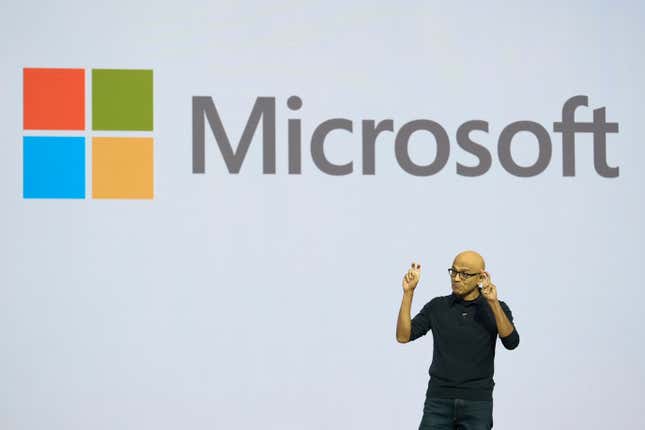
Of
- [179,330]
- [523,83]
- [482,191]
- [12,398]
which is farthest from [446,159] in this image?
[12,398]

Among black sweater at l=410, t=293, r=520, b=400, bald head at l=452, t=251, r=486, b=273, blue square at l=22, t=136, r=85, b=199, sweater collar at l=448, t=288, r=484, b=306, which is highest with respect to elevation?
blue square at l=22, t=136, r=85, b=199

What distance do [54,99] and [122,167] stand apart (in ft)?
1.71

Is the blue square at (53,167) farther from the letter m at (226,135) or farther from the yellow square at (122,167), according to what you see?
the letter m at (226,135)

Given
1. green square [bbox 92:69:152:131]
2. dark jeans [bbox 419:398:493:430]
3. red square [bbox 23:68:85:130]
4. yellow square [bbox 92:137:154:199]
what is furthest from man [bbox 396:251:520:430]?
red square [bbox 23:68:85:130]

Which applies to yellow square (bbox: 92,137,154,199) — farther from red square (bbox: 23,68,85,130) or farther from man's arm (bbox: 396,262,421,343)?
man's arm (bbox: 396,262,421,343)

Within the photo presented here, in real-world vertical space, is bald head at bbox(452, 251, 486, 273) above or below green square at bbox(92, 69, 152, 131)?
below

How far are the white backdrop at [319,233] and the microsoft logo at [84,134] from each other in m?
0.06

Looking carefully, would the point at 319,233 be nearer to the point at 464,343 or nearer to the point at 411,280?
the point at 411,280

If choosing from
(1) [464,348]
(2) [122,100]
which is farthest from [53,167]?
(1) [464,348]

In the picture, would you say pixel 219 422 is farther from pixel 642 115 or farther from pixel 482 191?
pixel 642 115

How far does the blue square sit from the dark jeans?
91.1 inches

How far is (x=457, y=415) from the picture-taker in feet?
12.6

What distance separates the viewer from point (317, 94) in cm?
520

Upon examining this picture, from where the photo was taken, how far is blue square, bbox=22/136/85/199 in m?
5.00
